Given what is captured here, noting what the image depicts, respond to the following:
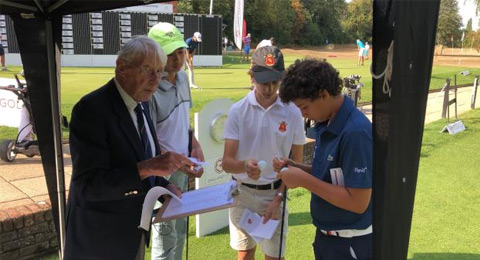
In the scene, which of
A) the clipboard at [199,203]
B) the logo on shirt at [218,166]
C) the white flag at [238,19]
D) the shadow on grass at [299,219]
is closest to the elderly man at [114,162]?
the clipboard at [199,203]

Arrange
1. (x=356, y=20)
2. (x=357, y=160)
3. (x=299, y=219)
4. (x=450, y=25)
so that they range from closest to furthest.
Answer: (x=357, y=160) < (x=299, y=219) < (x=450, y=25) < (x=356, y=20)

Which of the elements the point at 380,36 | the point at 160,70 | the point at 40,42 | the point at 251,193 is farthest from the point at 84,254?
the point at 380,36

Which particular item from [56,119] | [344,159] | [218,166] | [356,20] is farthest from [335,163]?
[356,20]

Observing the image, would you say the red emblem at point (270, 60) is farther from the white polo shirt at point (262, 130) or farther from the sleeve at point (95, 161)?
the sleeve at point (95, 161)

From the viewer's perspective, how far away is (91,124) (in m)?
1.67

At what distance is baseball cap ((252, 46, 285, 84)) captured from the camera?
242 centimetres

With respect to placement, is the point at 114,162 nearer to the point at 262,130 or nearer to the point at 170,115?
the point at 170,115

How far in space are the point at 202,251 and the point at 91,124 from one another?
231 cm

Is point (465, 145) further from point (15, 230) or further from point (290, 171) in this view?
point (15, 230)

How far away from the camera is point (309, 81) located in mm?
1706

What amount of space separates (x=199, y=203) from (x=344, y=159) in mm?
760

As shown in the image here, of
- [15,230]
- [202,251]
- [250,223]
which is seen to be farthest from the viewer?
[202,251]

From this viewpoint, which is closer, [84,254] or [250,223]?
[84,254]

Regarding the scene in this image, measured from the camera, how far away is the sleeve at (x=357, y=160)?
5.31ft
